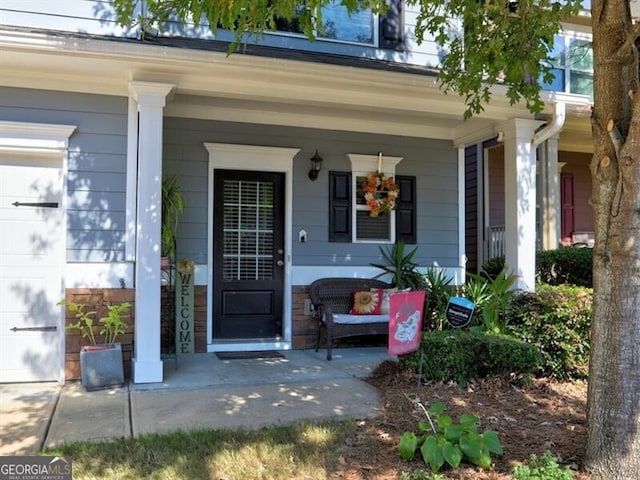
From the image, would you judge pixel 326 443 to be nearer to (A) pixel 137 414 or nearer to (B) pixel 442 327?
(A) pixel 137 414

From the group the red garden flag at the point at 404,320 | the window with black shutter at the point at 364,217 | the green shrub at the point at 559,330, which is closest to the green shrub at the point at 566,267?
the window with black shutter at the point at 364,217

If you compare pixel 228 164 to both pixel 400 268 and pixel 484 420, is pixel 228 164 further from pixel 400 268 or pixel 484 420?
pixel 484 420

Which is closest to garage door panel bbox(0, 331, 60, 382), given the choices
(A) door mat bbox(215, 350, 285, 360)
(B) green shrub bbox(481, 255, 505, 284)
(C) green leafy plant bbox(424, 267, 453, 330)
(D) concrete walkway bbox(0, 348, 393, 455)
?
(D) concrete walkway bbox(0, 348, 393, 455)

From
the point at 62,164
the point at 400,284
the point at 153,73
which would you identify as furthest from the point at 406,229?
the point at 62,164

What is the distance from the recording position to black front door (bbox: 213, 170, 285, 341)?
6.46 metres

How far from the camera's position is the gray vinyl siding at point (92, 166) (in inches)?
202

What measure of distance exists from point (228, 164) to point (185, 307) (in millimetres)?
1774

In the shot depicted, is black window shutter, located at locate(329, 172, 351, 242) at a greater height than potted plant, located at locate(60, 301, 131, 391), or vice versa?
black window shutter, located at locate(329, 172, 351, 242)

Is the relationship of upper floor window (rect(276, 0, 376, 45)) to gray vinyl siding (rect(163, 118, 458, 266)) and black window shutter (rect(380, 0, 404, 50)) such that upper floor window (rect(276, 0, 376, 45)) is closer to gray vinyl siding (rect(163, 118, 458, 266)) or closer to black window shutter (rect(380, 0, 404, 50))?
black window shutter (rect(380, 0, 404, 50))

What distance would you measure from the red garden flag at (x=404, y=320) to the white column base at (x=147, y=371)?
7.10ft

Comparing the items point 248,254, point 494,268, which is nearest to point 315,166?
point 248,254

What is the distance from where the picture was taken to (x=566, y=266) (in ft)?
24.7

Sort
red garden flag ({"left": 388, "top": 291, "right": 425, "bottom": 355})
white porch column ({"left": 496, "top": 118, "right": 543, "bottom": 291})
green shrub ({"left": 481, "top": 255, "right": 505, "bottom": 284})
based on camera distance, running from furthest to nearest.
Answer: green shrub ({"left": 481, "top": 255, "right": 505, "bottom": 284}) < white porch column ({"left": 496, "top": 118, "right": 543, "bottom": 291}) < red garden flag ({"left": 388, "top": 291, "right": 425, "bottom": 355})

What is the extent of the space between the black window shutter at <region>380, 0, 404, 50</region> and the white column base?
14.4ft
